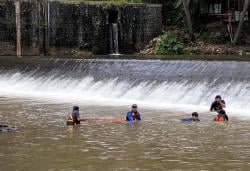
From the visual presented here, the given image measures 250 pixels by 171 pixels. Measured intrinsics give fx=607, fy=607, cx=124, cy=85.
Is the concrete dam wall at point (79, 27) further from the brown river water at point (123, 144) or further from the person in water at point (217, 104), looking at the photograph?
the person in water at point (217, 104)

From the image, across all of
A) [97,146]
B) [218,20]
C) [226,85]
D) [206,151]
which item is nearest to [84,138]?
[97,146]

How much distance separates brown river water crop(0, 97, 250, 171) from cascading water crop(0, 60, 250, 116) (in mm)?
3006

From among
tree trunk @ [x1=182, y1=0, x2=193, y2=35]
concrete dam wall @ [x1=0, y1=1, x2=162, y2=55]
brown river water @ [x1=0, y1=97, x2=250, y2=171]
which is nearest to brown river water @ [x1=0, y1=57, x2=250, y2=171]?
brown river water @ [x1=0, y1=97, x2=250, y2=171]

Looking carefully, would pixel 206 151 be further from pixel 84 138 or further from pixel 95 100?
pixel 95 100

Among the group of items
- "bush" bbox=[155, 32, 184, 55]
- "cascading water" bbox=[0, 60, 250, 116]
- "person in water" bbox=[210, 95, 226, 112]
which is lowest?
"person in water" bbox=[210, 95, 226, 112]

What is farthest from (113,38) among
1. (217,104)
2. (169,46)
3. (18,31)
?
(217,104)

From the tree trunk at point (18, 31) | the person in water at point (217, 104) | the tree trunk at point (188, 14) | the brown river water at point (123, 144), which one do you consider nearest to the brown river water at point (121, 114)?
the brown river water at point (123, 144)

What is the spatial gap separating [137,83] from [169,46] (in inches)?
584

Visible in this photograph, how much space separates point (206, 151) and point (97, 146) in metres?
2.24

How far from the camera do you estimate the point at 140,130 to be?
1479cm

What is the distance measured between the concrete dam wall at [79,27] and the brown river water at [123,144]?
19293 mm

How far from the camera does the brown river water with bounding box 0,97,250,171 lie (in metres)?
10.8

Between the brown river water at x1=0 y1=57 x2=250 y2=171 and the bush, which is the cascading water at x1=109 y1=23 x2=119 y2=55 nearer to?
the bush

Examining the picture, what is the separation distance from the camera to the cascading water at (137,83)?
20.6 meters
